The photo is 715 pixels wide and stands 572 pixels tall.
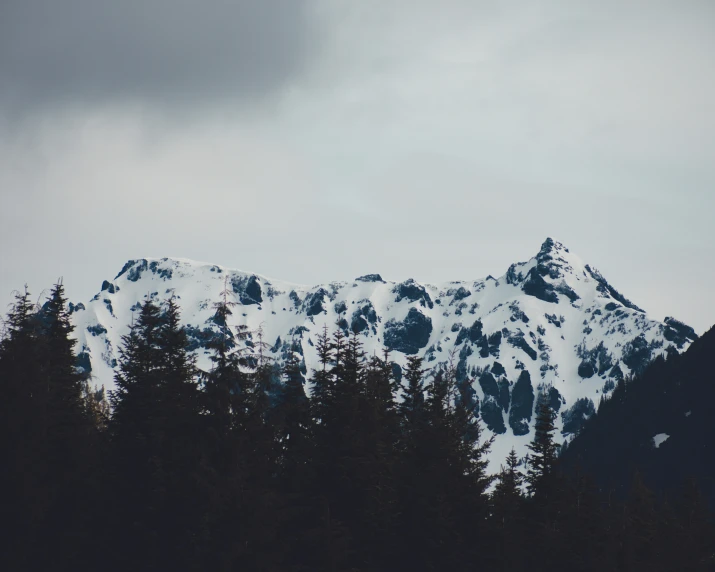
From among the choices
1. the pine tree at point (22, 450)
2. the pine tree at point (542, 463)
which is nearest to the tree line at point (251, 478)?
the pine tree at point (22, 450)

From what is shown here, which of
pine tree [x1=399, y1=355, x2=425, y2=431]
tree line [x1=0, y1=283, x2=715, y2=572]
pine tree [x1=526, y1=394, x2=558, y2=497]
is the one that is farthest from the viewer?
pine tree [x1=526, y1=394, x2=558, y2=497]

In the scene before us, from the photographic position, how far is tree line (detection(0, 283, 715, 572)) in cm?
3197

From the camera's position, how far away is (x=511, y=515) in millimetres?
40188

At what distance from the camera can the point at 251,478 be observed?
3341cm

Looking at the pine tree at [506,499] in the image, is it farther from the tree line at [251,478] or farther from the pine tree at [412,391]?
the pine tree at [412,391]

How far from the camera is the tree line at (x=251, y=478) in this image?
3197 cm

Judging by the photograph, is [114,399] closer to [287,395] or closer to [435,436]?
[287,395]

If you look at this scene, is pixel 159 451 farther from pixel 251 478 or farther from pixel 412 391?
pixel 412 391

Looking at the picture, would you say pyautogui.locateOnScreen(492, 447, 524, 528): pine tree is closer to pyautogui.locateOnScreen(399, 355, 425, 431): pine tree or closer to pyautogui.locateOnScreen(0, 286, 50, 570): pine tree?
pyautogui.locateOnScreen(399, 355, 425, 431): pine tree

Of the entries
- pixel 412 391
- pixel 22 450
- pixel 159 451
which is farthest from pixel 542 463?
pixel 22 450

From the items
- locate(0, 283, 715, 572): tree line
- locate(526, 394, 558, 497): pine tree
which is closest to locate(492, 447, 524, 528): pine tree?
locate(0, 283, 715, 572): tree line

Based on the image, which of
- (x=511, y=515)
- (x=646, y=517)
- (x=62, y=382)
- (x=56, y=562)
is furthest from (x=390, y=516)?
(x=646, y=517)

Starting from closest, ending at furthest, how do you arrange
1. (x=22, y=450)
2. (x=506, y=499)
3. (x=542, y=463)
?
(x=22, y=450) < (x=506, y=499) < (x=542, y=463)

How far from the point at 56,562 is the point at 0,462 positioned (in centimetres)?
518
